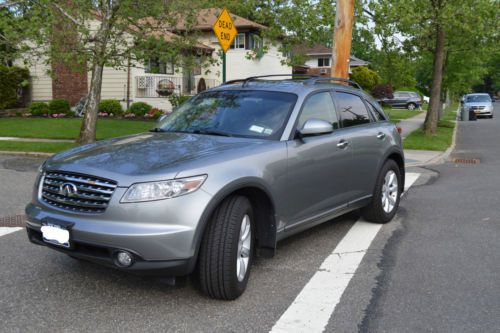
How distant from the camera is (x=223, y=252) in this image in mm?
3945

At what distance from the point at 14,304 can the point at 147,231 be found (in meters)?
1.30

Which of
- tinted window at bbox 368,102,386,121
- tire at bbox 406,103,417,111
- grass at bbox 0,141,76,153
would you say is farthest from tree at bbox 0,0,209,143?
tire at bbox 406,103,417,111

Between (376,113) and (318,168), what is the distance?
202cm

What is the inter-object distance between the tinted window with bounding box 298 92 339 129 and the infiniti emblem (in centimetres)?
214

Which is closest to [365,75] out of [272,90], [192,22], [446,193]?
[192,22]

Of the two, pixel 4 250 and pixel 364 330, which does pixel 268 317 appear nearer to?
pixel 364 330

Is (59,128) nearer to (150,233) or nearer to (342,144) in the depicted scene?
(342,144)

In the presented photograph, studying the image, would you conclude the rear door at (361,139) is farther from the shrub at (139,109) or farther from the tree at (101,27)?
the shrub at (139,109)

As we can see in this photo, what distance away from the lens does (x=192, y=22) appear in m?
13.5

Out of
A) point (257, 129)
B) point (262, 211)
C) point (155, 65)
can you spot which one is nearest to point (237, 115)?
point (257, 129)

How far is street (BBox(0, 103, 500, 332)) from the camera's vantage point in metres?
3.82

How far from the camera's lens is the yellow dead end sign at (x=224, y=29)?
10.1m

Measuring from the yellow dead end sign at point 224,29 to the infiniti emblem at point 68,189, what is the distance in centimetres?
648

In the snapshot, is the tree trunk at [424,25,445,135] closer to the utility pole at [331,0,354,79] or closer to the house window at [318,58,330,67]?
the utility pole at [331,0,354,79]
